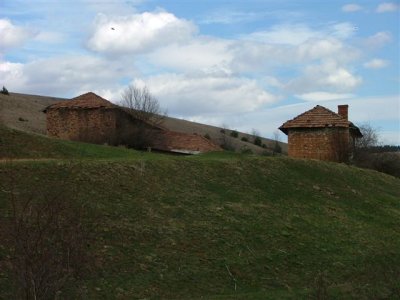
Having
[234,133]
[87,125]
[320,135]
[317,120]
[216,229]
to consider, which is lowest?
[216,229]

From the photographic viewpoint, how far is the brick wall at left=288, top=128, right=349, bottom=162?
4266 cm

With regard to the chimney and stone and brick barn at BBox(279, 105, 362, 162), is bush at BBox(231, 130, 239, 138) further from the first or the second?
stone and brick barn at BBox(279, 105, 362, 162)

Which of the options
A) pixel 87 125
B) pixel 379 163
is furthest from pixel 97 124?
pixel 379 163

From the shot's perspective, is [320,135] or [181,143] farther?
[181,143]

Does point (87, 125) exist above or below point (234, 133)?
below

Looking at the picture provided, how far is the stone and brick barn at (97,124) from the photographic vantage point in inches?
1766

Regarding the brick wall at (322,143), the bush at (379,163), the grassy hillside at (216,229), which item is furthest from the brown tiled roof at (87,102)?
the grassy hillside at (216,229)

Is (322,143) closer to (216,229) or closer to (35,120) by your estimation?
(216,229)

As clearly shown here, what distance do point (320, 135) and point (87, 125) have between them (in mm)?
18263

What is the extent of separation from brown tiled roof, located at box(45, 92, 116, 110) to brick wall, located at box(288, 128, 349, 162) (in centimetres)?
1499

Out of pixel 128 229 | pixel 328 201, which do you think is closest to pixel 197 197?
pixel 128 229

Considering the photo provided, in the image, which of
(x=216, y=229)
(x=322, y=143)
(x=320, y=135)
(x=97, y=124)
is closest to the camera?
(x=216, y=229)

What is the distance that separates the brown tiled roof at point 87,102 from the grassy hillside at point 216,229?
22.0 m

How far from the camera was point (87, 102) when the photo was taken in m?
46.1
